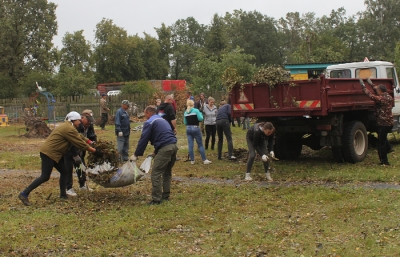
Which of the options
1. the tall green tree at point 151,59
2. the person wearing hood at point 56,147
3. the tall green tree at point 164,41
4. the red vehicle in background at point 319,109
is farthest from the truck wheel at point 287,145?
the tall green tree at point 164,41

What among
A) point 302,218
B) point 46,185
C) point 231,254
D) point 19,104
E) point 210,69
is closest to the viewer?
point 231,254

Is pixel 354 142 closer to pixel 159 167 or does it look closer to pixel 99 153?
pixel 159 167

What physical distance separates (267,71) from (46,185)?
5742 mm

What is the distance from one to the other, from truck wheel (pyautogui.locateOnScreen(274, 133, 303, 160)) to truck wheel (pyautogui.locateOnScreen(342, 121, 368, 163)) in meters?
1.57

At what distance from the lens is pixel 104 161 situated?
9.71m

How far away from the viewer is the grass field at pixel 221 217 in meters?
6.61

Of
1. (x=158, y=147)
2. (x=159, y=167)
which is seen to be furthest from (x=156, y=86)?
(x=159, y=167)

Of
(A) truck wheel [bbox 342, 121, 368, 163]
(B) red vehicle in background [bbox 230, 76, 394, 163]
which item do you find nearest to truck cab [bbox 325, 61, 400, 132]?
(B) red vehicle in background [bbox 230, 76, 394, 163]

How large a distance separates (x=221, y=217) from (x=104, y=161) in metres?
2.72

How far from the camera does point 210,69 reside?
3469 centimetres

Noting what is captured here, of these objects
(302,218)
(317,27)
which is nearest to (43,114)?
(302,218)

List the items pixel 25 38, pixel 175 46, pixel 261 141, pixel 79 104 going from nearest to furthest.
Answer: pixel 261 141
pixel 79 104
pixel 25 38
pixel 175 46

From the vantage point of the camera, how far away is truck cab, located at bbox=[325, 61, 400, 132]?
15.6 metres

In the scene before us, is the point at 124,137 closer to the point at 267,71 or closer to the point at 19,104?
the point at 267,71
